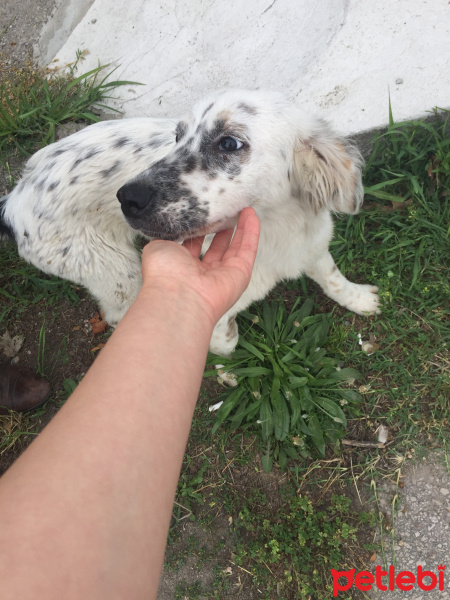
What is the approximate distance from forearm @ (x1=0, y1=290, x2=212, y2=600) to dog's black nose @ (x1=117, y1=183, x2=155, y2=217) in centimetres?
61

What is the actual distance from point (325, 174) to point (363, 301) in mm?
1055

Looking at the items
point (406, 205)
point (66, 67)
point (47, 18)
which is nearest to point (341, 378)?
point (406, 205)

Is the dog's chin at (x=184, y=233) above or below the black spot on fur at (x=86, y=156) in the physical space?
below

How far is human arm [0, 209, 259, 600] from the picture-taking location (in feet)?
2.65

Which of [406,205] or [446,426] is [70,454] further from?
[406,205]

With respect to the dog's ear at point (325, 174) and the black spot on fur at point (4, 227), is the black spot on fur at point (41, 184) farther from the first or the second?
the dog's ear at point (325, 174)

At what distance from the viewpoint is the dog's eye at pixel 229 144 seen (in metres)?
1.73

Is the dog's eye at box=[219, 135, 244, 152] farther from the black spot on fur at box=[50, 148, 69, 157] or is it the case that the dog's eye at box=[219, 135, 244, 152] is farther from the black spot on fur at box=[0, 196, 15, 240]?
the black spot on fur at box=[0, 196, 15, 240]

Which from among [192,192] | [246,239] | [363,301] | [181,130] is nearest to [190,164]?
[192,192]

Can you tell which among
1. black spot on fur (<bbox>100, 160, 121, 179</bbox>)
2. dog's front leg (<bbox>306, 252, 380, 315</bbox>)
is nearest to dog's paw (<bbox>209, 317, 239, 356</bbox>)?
dog's front leg (<bbox>306, 252, 380, 315</bbox>)

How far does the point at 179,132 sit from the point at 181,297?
997 mm

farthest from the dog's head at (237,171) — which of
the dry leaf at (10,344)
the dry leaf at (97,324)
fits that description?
the dry leaf at (10,344)

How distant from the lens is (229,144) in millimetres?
1736

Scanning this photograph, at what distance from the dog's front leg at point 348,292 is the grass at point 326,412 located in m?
0.07
